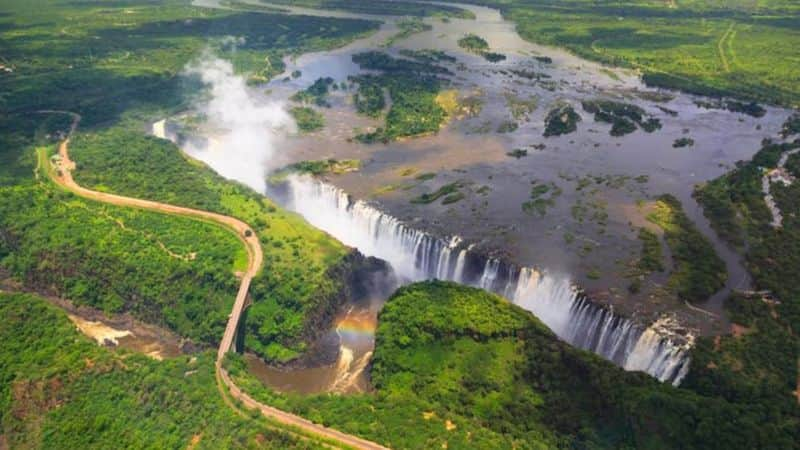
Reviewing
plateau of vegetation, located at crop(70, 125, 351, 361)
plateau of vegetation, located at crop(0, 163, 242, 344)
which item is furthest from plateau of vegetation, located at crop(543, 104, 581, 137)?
plateau of vegetation, located at crop(0, 163, 242, 344)

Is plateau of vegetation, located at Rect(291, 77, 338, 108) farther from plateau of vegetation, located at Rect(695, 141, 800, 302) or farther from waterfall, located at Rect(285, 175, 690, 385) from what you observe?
plateau of vegetation, located at Rect(695, 141, 800, 302)

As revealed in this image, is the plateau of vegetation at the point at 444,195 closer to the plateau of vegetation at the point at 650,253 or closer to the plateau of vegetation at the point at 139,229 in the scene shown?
the plateau of vegetation at the point at 139,229

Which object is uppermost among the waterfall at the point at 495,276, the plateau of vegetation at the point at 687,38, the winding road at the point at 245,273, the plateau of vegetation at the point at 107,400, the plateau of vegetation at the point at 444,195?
the plateau of vegetation at the point at 687,38

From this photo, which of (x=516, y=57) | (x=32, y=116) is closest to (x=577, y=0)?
(x=516, y=57)

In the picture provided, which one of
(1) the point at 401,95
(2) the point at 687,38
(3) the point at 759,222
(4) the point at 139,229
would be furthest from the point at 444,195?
(2) the point at 687,38

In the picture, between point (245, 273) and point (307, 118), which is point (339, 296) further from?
point (307, 118)

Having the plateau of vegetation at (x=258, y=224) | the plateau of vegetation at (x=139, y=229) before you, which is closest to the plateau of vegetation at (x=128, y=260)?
the plateau of vegetation at (x=139, y=229)

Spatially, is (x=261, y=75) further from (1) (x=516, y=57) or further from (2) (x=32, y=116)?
(1) (x=516, y=57)
